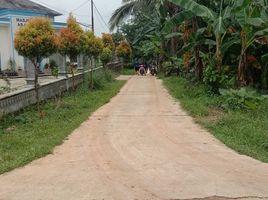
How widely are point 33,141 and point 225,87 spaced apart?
28.6 feet

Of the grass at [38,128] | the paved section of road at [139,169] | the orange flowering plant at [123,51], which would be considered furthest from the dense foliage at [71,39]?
the orange flowering plant at [123,51]

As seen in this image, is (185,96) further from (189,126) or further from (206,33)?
(189,126)

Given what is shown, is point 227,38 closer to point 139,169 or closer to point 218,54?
point 218,54

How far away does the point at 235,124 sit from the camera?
1180 cm

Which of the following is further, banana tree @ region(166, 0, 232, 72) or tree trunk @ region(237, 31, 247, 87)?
tree trunk @ region(237, 31, 247, 87)

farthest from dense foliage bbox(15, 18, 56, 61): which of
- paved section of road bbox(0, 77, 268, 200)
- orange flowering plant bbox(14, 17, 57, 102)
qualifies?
paved section of road bbox(0, 77, 268, 200)

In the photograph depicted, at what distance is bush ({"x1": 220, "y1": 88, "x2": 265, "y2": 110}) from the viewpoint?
13.9 m

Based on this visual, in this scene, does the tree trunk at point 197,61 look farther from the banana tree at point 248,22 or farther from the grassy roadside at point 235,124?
the grassy roadside at point 235,124

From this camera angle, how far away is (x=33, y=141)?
1009 cm

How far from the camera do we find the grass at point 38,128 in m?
8.80

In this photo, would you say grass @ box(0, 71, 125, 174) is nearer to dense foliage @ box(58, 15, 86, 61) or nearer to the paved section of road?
the paved section of road

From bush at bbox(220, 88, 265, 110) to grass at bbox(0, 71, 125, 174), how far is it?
14.0ft

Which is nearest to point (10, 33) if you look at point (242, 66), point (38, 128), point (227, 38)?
point (227, 38)

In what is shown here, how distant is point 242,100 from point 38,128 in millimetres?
6042
